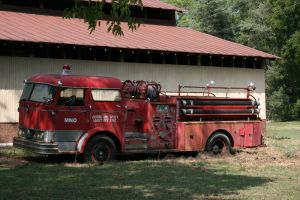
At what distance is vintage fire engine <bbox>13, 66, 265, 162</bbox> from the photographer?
14.9 meters

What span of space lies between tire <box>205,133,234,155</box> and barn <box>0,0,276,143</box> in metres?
7.62

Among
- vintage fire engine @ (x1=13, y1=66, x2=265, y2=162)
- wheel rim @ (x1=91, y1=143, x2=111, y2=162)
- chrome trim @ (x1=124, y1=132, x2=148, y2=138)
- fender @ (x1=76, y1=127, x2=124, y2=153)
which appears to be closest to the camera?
vintage fire engine @ (x1=13, y1=66, x2=265, y2=162)

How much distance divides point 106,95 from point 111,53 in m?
8.94

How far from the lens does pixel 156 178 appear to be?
1251 centimetres

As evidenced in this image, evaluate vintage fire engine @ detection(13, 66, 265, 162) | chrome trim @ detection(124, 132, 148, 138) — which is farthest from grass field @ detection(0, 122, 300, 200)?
chrome trim @ detection(124, 132, 148, 138)

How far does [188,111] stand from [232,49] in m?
12.2

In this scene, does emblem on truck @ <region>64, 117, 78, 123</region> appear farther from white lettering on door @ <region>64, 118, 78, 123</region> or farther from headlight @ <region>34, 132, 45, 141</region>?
headlight @ <region>34, 132, 45, 141</region>

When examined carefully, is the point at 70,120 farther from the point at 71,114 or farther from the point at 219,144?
the point at 219,144

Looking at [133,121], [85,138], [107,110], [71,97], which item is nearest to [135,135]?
[133,121]

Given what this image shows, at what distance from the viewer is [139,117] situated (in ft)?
53.4

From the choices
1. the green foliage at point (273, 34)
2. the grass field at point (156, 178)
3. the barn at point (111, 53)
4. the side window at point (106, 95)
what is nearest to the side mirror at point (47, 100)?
the side window at point (106, 95)

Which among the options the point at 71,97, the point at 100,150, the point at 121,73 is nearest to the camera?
the point at 71,97

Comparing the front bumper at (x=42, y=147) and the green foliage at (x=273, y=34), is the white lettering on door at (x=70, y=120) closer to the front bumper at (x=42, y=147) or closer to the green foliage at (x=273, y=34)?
the front bumper at (x=42, y=147)

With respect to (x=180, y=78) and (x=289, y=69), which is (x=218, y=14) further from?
(x=180, y=78)
